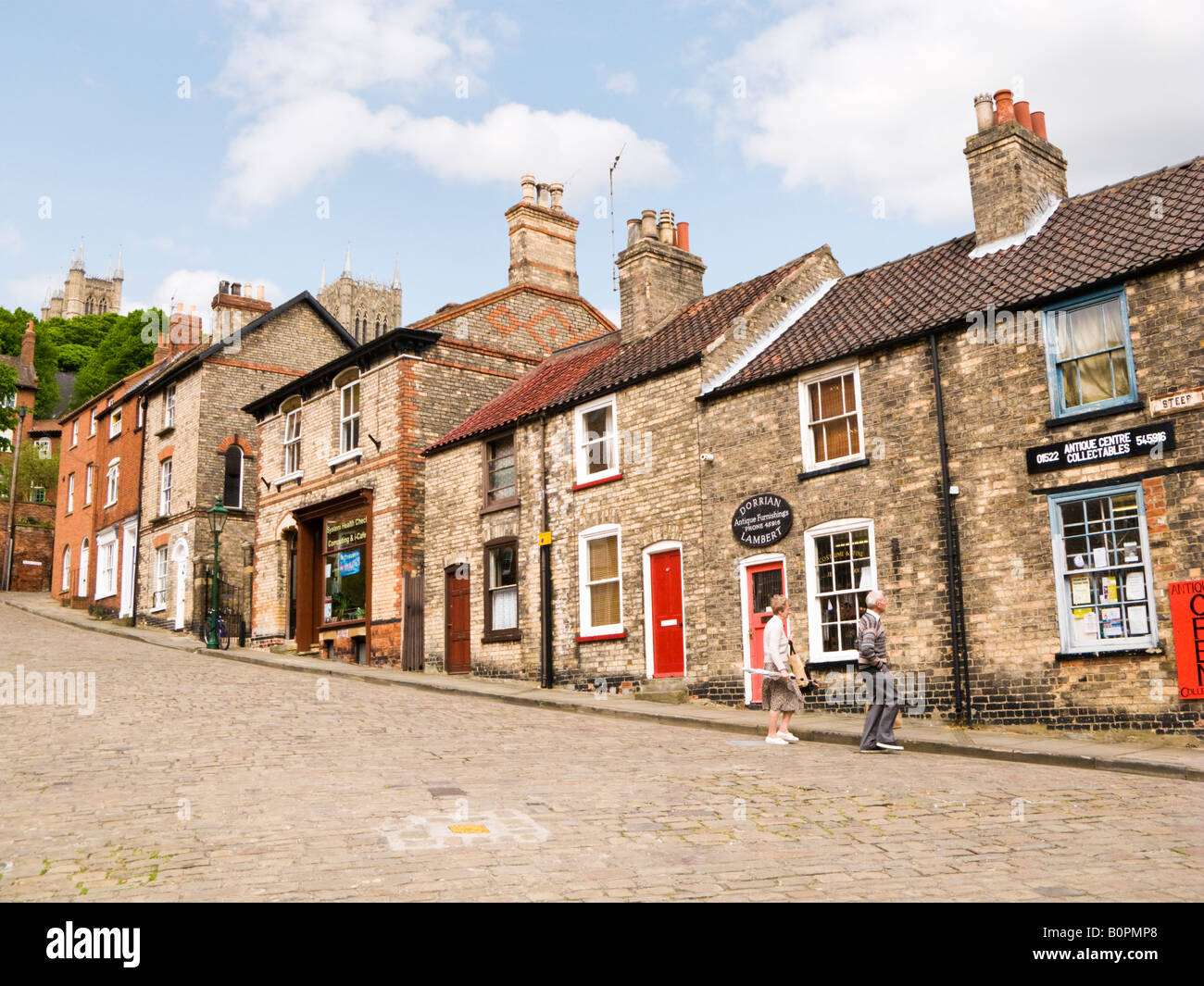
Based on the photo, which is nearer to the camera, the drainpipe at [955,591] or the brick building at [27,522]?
the drainpipe at [955,591]

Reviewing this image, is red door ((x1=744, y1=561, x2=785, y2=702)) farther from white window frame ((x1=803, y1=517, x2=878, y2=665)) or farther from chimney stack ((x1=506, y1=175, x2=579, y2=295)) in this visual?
chimney stack ((x1=506, y1=175, x2=579, y2=295))

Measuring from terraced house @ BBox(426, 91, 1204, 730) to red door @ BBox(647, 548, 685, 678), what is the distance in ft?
0.17

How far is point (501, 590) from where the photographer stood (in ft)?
72.9

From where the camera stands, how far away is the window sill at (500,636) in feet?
70.7

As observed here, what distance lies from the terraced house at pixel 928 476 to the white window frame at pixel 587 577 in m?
0.06

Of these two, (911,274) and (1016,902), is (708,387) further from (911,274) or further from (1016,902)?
(1016,902)

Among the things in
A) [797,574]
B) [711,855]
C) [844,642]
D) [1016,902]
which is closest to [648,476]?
[797,574]

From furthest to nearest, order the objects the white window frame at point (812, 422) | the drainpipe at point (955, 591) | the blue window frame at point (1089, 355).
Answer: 1. the white window frame at point (812, 422)
2. the drainpipe at point (955, 591)
3. the blue window frame at point (1089, 355)

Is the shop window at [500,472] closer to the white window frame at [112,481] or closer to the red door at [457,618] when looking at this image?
the red door at [457,618]

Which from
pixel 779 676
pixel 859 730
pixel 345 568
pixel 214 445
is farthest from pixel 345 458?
pixel 859 730

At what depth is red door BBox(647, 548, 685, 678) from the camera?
18.4 meters

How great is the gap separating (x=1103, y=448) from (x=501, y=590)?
12.4 meters

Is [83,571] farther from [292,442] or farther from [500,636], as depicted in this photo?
[500,636]

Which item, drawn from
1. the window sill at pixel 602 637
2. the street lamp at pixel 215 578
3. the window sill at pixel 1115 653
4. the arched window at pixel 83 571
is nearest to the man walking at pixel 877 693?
the window sill at pixel 1115 653
